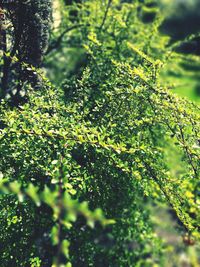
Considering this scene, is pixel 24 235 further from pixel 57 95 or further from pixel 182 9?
pixel 182 9

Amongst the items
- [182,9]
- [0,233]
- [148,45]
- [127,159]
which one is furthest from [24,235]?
[182,9]

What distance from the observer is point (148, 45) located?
4.95 m

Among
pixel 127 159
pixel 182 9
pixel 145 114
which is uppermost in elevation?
pixel 145 114

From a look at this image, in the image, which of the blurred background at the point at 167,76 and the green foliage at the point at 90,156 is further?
the blurred background at the point at 167,76

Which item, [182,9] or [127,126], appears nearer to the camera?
[127,126]

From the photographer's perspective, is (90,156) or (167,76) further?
(167,76)

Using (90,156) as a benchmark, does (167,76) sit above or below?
below

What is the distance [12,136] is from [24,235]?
0.80m

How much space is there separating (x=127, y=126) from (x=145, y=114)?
0.73ft

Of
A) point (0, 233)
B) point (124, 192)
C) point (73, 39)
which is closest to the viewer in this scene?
point (0, 233)

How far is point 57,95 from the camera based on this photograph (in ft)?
11.8

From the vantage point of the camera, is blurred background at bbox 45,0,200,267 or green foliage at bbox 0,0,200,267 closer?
green foliage at bbox 0,0,200,267

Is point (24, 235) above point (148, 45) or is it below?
below

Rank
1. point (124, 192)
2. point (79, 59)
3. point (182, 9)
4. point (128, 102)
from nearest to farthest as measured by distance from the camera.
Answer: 1. point (128, 102)
2. point (124, 192)
3. point (79, 59)
4. point (182, 9)
